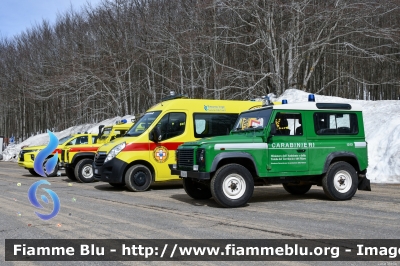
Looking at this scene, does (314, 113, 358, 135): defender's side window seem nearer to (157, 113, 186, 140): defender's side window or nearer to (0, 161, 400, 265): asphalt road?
(0, 161, 400, 265): asphalt road

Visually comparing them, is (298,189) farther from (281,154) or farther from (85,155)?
(85,155)

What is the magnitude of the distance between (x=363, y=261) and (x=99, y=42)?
1665 inches

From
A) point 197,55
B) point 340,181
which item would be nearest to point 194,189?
point 340,181

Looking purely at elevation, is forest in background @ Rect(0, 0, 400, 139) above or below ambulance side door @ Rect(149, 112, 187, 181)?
above

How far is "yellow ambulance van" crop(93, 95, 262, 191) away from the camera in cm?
1281

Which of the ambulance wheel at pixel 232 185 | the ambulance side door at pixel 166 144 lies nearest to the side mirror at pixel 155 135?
the ambulance side door at pixel 166 144

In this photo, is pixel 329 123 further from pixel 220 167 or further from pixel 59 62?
pixel 59 62

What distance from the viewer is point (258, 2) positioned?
83.4 feet

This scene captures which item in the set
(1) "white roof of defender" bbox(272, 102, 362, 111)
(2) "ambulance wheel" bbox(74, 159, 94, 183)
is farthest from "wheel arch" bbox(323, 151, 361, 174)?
(2) "ambulance wheel" bbox(74, 159, 94, 183)

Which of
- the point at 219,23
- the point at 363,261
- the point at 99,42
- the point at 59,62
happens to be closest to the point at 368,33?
the point at 219,23

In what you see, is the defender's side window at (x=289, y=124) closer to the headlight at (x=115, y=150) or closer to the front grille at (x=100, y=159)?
the headlight at (x=115, y=150)

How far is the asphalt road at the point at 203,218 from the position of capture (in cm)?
681

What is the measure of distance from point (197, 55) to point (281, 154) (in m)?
20.2

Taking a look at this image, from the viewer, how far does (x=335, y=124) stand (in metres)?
10.4
